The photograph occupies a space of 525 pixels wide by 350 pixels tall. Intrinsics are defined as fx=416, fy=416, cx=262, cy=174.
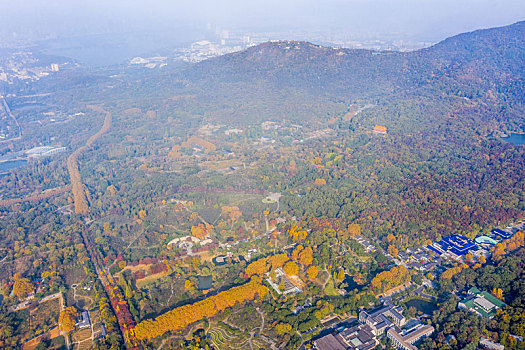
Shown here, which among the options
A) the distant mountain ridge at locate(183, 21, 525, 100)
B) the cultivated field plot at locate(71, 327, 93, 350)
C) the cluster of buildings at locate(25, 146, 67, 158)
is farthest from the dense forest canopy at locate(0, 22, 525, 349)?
the cluster of buildings at locate(25, 146, 67, 158)

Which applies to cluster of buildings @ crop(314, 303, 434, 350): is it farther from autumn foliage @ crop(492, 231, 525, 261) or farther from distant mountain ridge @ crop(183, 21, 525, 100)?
distant mountain ridge @ crop(183, 21, 525, 100)

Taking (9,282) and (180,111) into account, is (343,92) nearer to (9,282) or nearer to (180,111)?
(180,111)

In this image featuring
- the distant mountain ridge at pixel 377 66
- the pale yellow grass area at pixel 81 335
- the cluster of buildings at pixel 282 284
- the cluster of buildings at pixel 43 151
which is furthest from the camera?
the distant mountain ridge at pixel 377 66

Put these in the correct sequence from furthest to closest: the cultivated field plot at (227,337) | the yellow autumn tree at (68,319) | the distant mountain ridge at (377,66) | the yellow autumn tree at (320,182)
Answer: the distant mountain ridge at (377,66) → the yellow autumn tree at (320,182) → the yellow autumn tree at (68,319) → the cultivated field plot at (227,337)

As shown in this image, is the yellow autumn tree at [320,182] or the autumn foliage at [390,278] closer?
the autumn foliage at [390,278]

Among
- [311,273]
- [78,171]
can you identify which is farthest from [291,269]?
[78,171]

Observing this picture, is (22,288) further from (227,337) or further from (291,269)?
(291,269)

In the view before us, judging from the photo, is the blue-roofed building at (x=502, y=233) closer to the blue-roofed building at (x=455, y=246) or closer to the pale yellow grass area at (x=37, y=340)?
the blue-roofed building at (x=455, y=246)

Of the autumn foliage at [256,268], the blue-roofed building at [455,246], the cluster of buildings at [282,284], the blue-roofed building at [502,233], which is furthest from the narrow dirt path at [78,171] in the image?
the blue-roofed building at [502,233]
